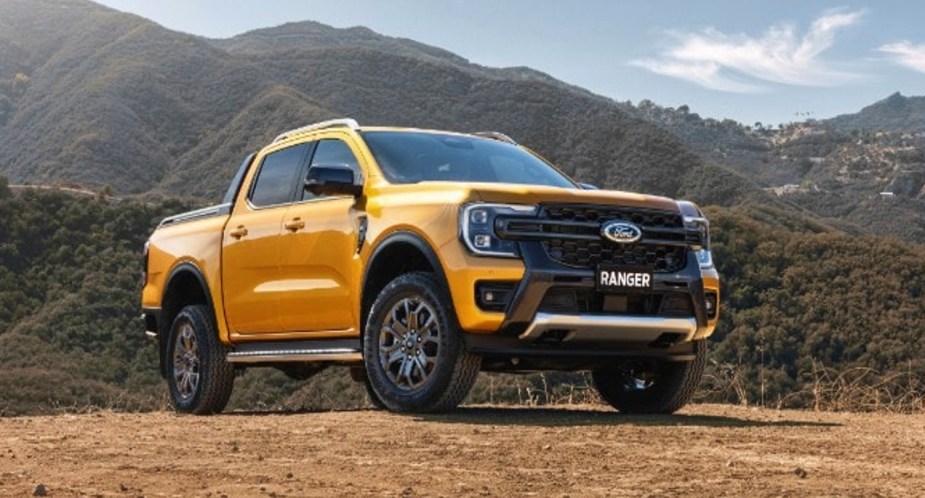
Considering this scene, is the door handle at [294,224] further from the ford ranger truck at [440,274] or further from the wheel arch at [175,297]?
the wheel arch at [175,297]

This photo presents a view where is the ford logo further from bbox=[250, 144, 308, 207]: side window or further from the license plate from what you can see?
bbox=[250, 144, 308, 207]: side window

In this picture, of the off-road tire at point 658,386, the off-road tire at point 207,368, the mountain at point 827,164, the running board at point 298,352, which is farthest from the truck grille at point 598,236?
the mountain at point 827,164

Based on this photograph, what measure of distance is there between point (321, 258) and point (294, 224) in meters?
0.43

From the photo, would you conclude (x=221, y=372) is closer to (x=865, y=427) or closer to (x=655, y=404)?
(x=655, y=404)

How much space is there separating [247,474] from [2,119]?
14865 cm

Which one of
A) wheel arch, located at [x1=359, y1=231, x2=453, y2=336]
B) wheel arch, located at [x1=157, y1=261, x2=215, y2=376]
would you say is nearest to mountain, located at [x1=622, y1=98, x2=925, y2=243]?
wheel arch, located at [x1=157, y1=261, x2=215, y2=376]

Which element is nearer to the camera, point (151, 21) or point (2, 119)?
point (2, 119)

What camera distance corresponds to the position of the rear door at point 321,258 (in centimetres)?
885

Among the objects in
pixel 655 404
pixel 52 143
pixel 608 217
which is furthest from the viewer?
pixel 52 143

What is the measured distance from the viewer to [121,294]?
48.9 metres

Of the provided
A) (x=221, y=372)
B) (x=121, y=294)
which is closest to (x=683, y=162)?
(x=121, y=294)

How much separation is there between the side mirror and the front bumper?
1.37 metres

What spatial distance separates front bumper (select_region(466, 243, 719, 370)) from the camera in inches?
309

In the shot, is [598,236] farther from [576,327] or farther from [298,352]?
[298,352]
